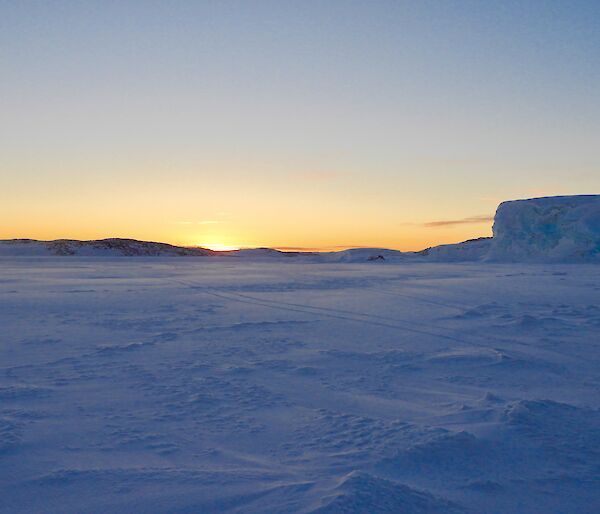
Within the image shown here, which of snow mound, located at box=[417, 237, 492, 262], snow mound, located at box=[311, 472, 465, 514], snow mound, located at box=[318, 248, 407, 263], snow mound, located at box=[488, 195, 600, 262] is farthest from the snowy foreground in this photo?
snow mound, located at box=[318, 248, 407, 263]

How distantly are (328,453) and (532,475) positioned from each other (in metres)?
0.89

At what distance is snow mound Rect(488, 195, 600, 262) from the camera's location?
74.6ft

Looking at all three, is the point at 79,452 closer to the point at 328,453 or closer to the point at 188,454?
the point at 188,454

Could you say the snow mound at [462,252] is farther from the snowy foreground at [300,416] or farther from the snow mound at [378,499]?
the snow mound at [378,499]

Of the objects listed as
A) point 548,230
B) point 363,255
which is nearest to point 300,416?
point 548,230

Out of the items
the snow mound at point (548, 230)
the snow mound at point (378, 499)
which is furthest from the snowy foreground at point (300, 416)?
the snow mound at point (548, 230)

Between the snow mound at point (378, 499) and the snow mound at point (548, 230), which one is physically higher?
the snow mound at point (548, 230)

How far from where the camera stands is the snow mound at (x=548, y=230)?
74.6 feet

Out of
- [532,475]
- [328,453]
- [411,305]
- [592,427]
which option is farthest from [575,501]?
[411,305]

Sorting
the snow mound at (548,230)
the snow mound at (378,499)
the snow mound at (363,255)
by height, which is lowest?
the snow mound at (378,499)

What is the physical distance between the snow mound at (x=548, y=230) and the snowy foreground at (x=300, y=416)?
1910cm

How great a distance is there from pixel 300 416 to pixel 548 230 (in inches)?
990

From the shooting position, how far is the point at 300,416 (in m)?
2.93

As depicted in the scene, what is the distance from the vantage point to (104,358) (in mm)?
4188
